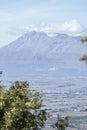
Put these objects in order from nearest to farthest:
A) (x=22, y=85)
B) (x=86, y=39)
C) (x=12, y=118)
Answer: (x=86, y=39)
(x=12, y=118)
(x=22, y=85)

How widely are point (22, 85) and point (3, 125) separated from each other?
129 inches

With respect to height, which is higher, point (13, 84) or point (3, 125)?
point (13, 84)

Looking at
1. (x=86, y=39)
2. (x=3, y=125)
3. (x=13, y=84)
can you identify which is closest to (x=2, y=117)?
(x=3, y=125)

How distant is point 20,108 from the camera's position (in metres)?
29.5

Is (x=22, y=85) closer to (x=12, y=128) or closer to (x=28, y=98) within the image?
(x=28, y=98)

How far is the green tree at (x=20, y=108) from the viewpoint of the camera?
2912 cm

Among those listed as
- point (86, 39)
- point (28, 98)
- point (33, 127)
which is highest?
point (86, 39)

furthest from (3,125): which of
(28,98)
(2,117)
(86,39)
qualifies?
(86,39)

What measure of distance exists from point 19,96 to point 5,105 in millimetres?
1140

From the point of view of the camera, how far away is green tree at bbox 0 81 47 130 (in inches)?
1147

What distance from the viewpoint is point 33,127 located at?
30.6 meters

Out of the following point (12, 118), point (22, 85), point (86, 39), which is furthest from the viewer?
A: point (22, 85)

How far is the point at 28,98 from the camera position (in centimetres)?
3050

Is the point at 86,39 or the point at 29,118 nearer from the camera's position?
the point at 86,39
